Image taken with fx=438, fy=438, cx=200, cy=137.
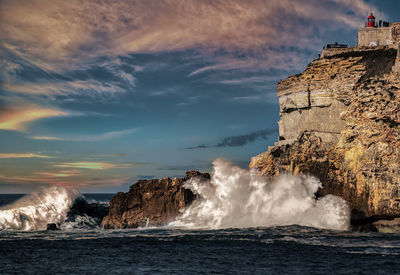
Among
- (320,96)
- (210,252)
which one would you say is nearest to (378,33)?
(320,96)

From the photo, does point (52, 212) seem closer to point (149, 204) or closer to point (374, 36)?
point (149, 204)

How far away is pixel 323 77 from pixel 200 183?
18819 millimetres

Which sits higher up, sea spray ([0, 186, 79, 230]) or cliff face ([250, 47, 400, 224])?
cliff face ([250, 47, 400, 224])

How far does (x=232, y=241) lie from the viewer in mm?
33344

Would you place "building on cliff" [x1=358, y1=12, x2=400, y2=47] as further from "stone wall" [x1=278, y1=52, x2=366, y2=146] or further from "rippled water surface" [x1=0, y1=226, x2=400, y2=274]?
"rippled water surface" [x1=0, y1=226, x2=400, y2=274]

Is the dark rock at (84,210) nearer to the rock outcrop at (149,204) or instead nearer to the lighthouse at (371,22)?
the rock outcrop at (149,204)

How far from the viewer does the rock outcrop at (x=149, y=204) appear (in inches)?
1917

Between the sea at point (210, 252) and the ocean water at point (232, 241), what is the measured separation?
58mm

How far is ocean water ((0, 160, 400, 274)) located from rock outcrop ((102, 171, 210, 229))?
4.00ft

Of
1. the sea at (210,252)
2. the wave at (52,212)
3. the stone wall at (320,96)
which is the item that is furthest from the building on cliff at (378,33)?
the wave at (52,212)

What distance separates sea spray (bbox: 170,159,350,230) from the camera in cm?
4244

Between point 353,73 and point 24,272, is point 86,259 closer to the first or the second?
point 24,272

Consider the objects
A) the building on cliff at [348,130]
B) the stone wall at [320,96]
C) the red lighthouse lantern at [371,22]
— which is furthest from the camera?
the red lighthouse lantern at [371,22]

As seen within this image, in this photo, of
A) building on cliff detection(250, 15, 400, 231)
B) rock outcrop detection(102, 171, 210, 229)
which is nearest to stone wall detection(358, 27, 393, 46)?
building on cliff detection(250, 15, 400, 231)
